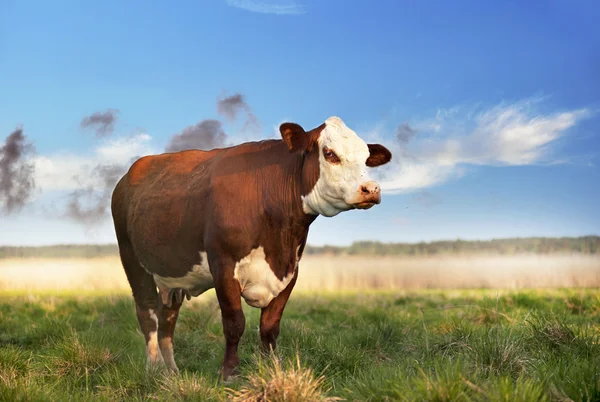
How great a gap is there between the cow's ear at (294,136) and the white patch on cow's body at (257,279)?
4.23 feet

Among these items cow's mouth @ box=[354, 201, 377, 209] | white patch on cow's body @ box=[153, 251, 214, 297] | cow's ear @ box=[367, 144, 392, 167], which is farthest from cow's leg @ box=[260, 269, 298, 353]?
cow's ear @ box=[367, 144, 392, 167]

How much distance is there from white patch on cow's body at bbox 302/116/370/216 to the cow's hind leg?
9.92 ft

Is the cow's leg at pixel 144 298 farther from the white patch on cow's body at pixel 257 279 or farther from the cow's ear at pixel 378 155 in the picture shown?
the cow's ear at pixel 378 155

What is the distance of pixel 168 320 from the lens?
9344mm

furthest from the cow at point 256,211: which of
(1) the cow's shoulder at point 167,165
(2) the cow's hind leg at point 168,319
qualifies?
(2) the cow's hind leg at point 168,319

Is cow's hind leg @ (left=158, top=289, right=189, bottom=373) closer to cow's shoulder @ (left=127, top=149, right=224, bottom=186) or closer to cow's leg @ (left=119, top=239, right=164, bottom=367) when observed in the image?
cow's leg @ (left=119, top=239, right=164, bottom=367)

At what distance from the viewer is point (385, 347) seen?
845 cm

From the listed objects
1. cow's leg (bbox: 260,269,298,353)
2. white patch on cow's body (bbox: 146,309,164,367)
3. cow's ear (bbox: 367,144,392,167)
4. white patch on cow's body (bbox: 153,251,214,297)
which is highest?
cow's ear (bbox: 367,144,392,167)

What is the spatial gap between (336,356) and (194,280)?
2.25 m

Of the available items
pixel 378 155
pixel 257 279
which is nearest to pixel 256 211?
pixel 257 279

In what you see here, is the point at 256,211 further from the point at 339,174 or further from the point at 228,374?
the point at 228,374

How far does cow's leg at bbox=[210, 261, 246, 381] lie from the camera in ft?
23.6

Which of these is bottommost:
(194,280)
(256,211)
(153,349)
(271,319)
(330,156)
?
(153,349)

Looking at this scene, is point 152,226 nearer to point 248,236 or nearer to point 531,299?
point 248,236
